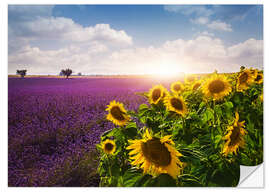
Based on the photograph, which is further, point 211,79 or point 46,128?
point 46,128

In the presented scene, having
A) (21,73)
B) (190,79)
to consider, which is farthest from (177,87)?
(21,73)

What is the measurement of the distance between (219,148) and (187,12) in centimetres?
135

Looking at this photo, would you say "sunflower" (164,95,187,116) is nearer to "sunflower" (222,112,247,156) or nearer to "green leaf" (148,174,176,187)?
"sunflower" (222,112,247,156)

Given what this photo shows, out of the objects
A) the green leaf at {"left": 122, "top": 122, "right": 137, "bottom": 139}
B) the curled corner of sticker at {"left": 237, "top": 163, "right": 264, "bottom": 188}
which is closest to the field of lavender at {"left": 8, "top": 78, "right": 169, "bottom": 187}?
the green leaf at {"left": 122, "top": 122, "right": 137, "bottom": 139}

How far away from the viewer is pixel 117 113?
44.2 inches

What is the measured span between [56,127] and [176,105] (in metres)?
1.24

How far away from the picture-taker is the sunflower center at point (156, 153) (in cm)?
68

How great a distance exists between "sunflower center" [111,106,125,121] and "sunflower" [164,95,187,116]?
10.2 inches

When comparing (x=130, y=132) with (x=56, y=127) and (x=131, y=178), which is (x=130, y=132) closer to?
(x=131, y=178)

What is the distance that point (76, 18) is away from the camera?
1.77 meters
